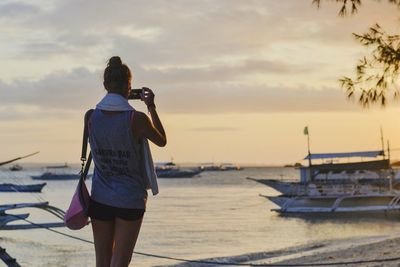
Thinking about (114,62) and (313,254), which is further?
(313,254)

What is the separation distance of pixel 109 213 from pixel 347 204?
37.3 meters

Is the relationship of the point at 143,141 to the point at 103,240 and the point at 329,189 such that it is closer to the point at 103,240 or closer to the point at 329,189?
the point at 103,240

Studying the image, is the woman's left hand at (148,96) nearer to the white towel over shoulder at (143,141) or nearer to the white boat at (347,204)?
the white towel over shoulder at (143,141)

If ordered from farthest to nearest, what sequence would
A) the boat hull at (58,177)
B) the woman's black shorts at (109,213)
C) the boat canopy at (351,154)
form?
the boat hull at (58,177) < the boat canopy at (351,154) < the woman's black shorts at (109,213)

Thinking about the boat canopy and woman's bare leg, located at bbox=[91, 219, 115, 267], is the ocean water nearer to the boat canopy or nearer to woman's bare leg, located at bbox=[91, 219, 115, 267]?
the boat canopy

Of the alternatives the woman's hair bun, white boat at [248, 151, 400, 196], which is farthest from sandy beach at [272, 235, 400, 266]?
white boat at [248, 151, 400, 196]

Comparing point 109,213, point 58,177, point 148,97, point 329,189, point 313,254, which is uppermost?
point 148,97

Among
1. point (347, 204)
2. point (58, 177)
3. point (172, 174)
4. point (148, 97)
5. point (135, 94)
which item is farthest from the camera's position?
point (172, 174)

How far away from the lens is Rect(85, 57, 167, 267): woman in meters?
4.23

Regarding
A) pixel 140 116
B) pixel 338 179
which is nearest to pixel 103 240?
pixel 140 116

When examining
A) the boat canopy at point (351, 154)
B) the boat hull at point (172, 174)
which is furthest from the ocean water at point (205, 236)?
the boat hull at point (172, 174)

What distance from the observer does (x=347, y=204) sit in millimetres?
40062

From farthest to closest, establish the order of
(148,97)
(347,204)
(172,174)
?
(172,174), (347,204), (148,97)

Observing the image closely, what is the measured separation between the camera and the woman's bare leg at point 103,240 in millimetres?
4292
